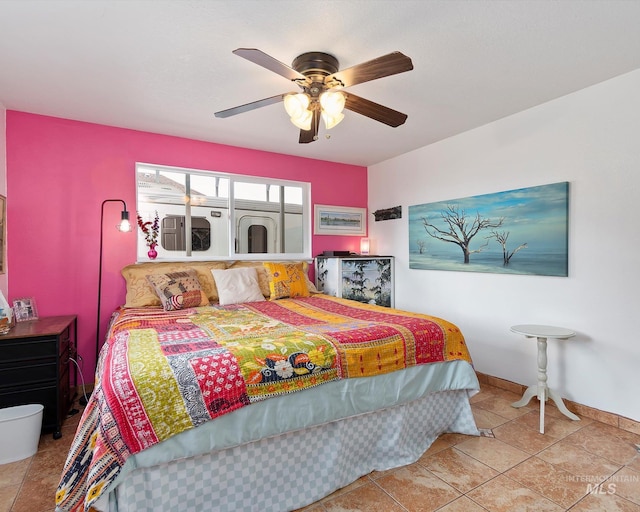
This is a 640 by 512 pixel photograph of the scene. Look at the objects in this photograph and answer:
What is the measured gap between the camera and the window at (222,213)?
3.54 metres

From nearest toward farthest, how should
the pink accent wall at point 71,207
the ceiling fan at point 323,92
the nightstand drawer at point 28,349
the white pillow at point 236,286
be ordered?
the ceiling fan at point 323,92 → the nightstand drawer at point 28,349 → the pink accent wall at point 71,207 → the white pillow at point 236,286

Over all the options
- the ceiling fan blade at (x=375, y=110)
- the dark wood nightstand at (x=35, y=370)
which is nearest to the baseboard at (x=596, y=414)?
the ceiling fan blade at (x=375, y=110)

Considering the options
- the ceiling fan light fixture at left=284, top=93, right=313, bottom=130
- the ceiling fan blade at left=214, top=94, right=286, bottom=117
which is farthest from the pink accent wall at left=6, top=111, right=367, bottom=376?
the ceiling fan light fixture at left=284, top=93, right=313, bottom=130

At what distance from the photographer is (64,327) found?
254 cm

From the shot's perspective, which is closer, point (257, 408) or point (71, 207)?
point (257, 408)

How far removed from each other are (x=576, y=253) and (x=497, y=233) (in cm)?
66

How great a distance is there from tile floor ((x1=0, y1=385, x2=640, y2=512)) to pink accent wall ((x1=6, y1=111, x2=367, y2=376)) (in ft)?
3.95

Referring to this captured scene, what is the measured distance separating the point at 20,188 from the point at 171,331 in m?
2.11

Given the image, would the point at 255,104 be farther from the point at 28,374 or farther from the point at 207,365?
the point at 28,374

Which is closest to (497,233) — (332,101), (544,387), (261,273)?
(544,387)

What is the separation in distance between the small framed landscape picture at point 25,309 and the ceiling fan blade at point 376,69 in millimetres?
2974

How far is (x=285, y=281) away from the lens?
357 centimetres

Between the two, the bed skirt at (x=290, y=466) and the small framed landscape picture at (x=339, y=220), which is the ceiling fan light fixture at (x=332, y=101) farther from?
the small framed landscape picture at (x=339, y=220)

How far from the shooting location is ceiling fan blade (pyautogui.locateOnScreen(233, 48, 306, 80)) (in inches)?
61.9
